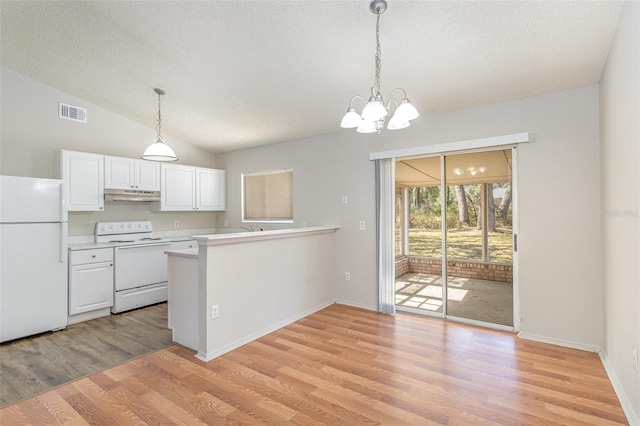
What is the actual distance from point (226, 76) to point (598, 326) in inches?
171

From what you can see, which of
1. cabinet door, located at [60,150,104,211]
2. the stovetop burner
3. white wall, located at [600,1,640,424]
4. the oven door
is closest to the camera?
white wall, located at [600,1,640,424]

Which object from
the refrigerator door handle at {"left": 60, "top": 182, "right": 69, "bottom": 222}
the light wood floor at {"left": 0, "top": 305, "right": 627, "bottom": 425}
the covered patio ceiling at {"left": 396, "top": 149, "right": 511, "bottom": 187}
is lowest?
the light wood floor at {"left": 0, "top": 305, "right": 627, "bottom": 425}

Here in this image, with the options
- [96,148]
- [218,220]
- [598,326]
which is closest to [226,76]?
[96,148]

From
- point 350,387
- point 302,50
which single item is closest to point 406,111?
point 302,50

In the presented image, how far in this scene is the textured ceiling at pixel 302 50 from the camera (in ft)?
7.36

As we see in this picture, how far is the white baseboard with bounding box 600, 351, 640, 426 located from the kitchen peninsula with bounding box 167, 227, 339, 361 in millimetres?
2863

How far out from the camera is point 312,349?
9.73 ft

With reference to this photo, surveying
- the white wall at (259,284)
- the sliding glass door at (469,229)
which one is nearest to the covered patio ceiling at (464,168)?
the sliding glass door at (469,229)

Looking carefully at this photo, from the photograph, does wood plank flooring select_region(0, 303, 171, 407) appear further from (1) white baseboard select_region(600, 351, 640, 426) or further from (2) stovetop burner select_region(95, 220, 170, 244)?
(1) white baseboard select_region(600, 351, 640, 426)

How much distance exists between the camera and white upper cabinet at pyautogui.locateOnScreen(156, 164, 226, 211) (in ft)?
16.2

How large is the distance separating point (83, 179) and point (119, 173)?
441 millimetres

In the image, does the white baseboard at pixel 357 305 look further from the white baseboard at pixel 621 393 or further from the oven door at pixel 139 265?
the oven door at pixel 139 265

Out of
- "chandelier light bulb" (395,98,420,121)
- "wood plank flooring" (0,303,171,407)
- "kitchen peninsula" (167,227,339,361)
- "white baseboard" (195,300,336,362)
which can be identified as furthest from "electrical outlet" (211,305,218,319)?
"chandelier light bulb" (395,98,420,121)

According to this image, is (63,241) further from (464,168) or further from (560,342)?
(560,342)
